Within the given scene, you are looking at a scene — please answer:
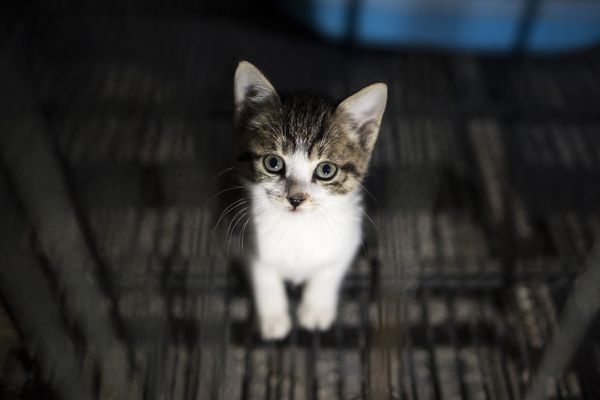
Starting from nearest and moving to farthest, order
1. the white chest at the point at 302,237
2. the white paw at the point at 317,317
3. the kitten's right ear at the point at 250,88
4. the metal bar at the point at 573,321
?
1. the metal bar at the point at 573,321
2. the kitten's right ear at the point at 250,88
3. the white chest at the point at 302,237
4. the white paw at the point at 317,317

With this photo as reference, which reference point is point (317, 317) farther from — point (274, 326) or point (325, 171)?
point (325, 171)

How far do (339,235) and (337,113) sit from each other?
0.83 ft

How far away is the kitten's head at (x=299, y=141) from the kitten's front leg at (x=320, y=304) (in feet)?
0.75

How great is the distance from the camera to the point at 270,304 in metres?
1.25

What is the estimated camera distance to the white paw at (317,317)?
1.27m

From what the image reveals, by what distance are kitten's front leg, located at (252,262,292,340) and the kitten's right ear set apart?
35 centimetres

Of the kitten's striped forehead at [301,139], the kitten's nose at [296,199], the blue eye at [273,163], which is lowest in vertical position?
the kitten's nose at [296,199]

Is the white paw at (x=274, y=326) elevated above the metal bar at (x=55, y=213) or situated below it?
below

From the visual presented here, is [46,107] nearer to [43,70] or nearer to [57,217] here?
[43,70]

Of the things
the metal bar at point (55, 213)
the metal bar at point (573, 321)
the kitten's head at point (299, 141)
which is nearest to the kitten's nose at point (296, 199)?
the kitten's head at point (299, 141)

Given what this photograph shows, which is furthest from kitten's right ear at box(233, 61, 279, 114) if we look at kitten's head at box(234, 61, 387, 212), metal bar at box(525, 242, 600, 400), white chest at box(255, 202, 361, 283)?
metal bar at box(525, 242, 600, 400)

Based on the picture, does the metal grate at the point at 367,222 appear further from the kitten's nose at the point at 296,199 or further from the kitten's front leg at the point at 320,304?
the kitten's nose at the point at 296,199

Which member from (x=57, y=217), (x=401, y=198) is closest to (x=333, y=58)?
(x=401, y=198)

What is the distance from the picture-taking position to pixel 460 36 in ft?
6.38
